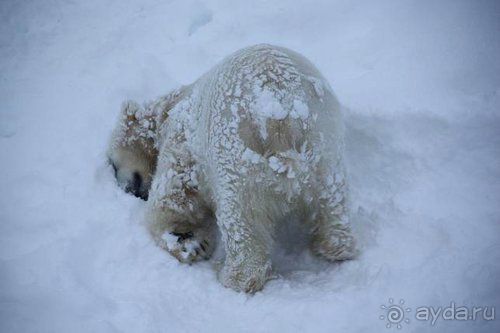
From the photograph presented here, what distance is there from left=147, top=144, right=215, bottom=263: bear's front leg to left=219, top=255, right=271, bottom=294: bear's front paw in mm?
440

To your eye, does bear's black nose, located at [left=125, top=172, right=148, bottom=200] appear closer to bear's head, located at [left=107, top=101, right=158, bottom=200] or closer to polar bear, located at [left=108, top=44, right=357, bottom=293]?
bear's head, located at [left=107, top=101, right=158, bottom=200]

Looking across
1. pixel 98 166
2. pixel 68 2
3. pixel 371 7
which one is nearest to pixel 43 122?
pixel 98 166

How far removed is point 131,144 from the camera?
11.3 ft

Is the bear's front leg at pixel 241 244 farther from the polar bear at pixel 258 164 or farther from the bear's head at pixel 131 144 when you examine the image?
the bear's head at pixel 131 144

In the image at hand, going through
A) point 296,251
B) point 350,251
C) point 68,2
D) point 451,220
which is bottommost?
point 296,251

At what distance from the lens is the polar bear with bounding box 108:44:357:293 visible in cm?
223

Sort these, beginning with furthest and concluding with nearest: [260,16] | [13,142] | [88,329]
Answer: [260,16] → [13,142] → [88,329]

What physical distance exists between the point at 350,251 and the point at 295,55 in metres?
1.31

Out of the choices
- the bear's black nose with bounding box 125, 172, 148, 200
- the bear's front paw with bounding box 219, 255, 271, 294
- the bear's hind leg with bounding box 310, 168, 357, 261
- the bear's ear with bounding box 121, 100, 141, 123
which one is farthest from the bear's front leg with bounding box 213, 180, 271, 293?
the bear's ear with bounding box 121, 100, 141, 123

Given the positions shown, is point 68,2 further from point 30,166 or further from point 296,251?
point 296,251

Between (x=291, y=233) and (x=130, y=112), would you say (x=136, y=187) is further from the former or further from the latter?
(x=291, y=233)

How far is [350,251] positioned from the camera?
2490mm

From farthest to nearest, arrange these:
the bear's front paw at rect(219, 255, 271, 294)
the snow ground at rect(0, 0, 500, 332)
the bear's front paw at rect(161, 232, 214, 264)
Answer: the bear's front paw at rect(161, 232, 214, 264), the bear's front paw at rect(219, 255, 271, 294), the snow ground at rect(0, 0, 500, 332)

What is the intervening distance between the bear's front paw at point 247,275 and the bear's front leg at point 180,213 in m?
0.44
